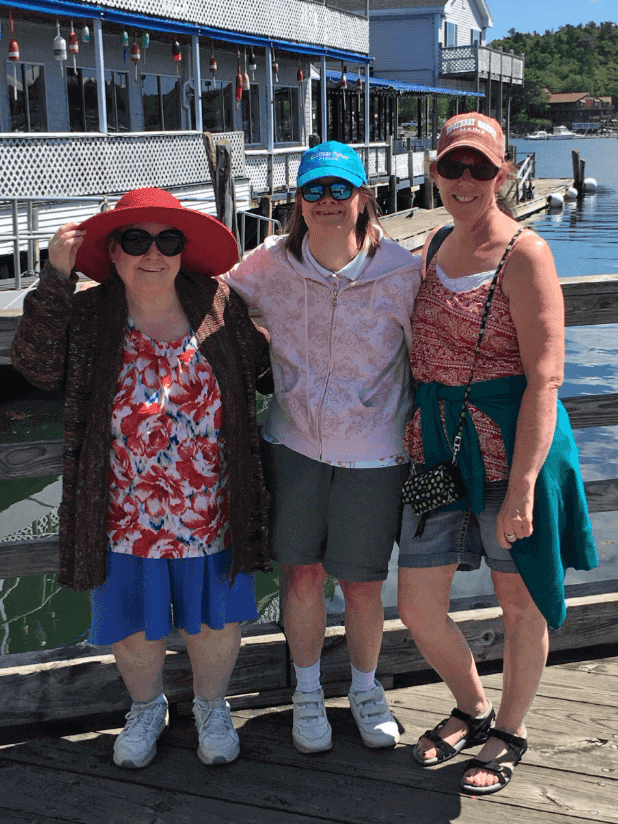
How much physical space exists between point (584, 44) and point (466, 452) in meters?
201

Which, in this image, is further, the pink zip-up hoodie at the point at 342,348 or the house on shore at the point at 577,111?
the house on shore at the point at 577,111

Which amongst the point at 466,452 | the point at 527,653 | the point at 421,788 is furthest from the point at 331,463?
the point at 421,788

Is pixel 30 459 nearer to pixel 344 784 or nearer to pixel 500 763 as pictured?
pixel 344 784

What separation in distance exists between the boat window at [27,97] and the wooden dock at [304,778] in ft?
52.8

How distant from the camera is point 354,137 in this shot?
36844 millimetres

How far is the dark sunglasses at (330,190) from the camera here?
2682 mm

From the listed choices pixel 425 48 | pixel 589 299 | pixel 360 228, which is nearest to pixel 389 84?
pixel 425 48

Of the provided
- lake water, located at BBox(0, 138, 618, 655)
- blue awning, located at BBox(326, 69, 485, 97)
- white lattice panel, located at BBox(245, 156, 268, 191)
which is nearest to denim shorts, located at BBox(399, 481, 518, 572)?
lake water, located at BBox(0, 138, 618, 655)

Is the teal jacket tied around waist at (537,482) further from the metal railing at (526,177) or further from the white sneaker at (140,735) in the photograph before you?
the metal railing at (526,177)

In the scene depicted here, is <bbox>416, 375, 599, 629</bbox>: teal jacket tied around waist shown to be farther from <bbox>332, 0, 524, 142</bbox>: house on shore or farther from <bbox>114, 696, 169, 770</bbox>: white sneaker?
<bbox>332, 0, 524, 142</bbox>: house on shore

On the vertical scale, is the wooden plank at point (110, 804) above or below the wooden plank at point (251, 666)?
below

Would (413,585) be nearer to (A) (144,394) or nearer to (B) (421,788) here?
(B) (421,788)

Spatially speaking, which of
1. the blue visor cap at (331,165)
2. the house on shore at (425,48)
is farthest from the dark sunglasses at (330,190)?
the house on shore at (425,48)

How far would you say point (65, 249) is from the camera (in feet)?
8.32
